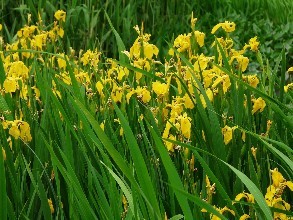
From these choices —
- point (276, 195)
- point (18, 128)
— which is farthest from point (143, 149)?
point (276, 195)

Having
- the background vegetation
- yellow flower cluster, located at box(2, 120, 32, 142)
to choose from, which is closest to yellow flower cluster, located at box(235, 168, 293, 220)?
the background vegetation

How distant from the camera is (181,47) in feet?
8.14

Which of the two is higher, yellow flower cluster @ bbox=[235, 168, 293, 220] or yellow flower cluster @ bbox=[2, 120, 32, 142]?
yellow flower cluster @ bbox=[2, 120, 32, 142]

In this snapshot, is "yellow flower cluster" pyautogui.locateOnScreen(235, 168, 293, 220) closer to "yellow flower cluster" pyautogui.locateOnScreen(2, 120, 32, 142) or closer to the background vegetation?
the background vegetation

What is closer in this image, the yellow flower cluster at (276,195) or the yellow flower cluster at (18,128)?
the yellow flower cluster at (276,195)

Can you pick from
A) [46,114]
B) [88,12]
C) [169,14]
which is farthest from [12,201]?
[169,14]

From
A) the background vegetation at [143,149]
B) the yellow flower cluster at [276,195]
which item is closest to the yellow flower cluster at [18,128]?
the background vegetation at [143,149]

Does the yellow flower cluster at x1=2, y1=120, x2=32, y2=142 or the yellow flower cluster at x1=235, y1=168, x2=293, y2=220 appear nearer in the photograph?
the yellow flower cluster at x1=235, y1=168, x2=293, y2=220

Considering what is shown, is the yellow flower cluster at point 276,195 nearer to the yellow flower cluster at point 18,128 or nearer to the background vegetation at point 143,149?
the background vegetation at point 143,149

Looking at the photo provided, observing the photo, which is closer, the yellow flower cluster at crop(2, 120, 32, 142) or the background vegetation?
the background vegetation

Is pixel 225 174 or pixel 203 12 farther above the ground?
pixel 225 174

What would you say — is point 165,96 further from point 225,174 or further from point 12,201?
point 12,201

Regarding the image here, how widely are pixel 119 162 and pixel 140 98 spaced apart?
0.64m

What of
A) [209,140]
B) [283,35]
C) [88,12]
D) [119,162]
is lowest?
[283,35]
